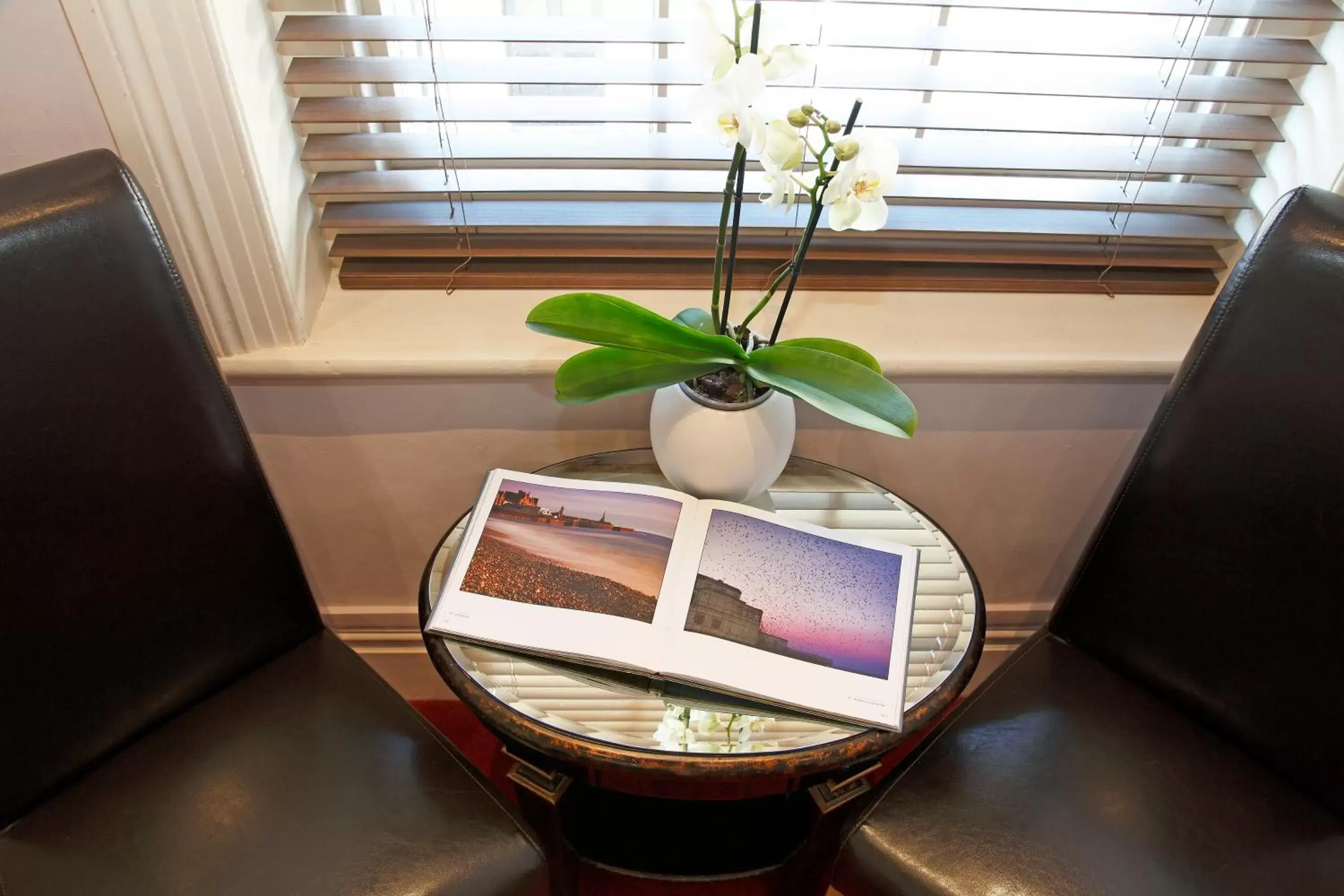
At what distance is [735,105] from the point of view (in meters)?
0.72

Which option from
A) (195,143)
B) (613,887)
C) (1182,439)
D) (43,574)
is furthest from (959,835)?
(195,143)

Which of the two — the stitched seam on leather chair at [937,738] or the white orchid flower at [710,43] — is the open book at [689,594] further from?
the white orchid flower at [710,43]

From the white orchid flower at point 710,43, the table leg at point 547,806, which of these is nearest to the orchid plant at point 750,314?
the white orchid flower at point 710,43

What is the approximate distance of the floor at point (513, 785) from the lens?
120 centimetres

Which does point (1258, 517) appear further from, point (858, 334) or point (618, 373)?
point (618, 373)

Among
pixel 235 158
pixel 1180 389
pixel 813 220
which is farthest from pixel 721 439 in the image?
pixel 235 158

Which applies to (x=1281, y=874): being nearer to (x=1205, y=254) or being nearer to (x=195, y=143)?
(x=1205, y=254)

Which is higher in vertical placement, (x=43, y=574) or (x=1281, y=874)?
(x=43, y=574)

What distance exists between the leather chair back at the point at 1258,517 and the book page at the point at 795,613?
0.87 feet

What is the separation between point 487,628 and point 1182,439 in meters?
0.69

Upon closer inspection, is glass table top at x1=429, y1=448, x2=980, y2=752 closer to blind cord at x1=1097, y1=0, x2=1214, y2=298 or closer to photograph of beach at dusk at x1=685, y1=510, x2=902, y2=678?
photograph of beach at dusk at x1=685, y1=510, x2=902, y2=678

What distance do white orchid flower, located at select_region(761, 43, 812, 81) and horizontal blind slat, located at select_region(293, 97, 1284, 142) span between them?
0.30 m

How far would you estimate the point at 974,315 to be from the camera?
1.15 meters

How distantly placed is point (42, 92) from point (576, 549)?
654 mm
